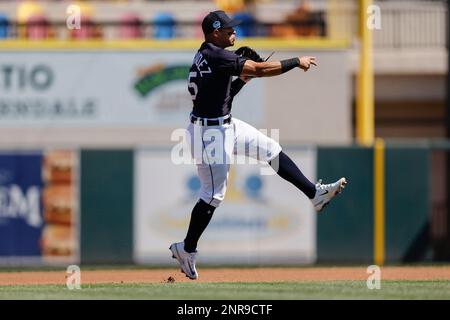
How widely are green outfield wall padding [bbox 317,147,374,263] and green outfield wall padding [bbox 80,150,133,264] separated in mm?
2785

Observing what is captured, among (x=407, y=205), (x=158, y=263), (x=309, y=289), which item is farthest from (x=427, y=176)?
(x=309, y=289)

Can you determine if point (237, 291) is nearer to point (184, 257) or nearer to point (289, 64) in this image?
point (184, 257)

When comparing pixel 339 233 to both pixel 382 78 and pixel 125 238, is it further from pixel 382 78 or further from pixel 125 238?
pixel 382 78

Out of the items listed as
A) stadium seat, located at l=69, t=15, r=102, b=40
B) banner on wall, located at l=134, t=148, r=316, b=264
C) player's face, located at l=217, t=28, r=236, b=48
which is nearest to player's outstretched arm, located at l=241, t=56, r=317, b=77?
player's face, located at l=217, t=28, r=236, b=48

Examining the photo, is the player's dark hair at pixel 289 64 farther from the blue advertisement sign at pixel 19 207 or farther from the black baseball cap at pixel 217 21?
the blue advertisement sign at pixel 19 207

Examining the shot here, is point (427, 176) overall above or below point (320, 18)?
below

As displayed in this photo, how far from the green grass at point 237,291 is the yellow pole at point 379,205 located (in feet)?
22.3

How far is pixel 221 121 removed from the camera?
432 inches

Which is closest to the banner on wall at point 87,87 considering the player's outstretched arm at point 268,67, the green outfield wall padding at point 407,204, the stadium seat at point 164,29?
the stadium seat at point 164,29

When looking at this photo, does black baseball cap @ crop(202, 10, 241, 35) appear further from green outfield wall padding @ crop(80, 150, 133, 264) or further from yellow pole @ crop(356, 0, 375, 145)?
yellow pole @ crop(356, 0, 375, 145)

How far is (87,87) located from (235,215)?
3854 mm

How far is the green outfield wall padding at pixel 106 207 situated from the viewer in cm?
1836
